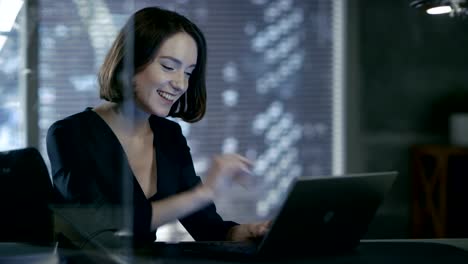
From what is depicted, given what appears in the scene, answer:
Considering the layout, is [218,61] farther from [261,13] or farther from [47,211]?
[47,211]

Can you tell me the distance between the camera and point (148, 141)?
2.28 m

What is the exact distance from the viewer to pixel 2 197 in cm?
Result: 187

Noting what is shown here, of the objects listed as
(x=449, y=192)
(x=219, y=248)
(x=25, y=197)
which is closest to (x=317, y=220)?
(x=219, y=248)

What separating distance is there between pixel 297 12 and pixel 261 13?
0.23m

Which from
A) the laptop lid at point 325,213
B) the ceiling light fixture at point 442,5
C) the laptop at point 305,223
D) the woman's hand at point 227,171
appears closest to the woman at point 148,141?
the woman's hand at point 227,171

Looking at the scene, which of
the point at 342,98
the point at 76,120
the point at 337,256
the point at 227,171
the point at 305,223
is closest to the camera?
the point at 305,223

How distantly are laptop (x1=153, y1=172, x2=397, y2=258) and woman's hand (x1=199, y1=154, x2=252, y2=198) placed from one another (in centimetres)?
18

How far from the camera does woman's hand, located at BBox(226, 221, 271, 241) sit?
1.94 meters

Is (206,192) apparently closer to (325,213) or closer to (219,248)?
(219,248)

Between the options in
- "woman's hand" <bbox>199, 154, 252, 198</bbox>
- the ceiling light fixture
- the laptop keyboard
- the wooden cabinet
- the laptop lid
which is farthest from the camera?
the wooden cabinet

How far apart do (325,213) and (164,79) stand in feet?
2.80

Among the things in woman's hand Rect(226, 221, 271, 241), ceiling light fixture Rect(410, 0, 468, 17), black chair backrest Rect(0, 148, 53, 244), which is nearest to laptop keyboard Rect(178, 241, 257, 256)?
woman's hand Rect(226, 221, 271, 241)

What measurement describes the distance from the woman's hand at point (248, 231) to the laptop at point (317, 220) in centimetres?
15

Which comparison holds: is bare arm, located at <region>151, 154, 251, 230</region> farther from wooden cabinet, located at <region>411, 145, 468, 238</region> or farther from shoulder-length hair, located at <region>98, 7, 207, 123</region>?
wooden cabinet, located at <region>411, 145, 468, 238</region>
